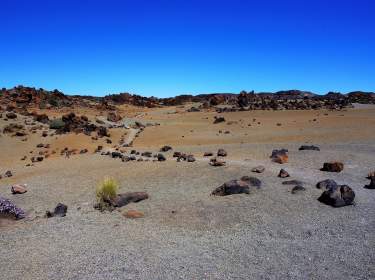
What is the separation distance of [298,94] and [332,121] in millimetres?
38771

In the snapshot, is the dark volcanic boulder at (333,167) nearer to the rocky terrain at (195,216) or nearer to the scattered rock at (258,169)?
the rocky terrain at (195,216)

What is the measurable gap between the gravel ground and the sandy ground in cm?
2

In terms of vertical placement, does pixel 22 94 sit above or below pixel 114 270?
above

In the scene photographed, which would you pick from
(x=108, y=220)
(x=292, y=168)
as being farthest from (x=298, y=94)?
(x=108, y=220)

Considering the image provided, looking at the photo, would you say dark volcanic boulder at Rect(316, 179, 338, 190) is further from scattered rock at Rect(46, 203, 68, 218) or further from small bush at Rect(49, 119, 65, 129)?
small bush at Rect(49, 119, 65, 129)

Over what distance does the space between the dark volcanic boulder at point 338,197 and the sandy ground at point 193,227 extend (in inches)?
8.2

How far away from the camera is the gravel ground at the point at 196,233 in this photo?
25.6 ft

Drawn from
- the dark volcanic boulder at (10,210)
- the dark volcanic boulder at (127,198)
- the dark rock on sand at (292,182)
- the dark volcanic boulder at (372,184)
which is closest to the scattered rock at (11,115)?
the dark volcanic boulder at (10,210)

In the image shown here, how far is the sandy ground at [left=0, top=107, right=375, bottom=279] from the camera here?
784cm

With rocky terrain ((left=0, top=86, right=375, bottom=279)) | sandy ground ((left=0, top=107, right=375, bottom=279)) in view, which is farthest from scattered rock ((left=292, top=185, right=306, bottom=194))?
sandy ground ((left=0, top=107, right=375, bottom=279))

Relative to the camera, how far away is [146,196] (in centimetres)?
1242

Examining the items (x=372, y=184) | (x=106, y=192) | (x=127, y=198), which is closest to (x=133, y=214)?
(x=127, y=198)

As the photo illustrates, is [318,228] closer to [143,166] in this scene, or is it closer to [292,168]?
[292,168]

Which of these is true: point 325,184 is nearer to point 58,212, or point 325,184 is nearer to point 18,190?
point 58,212
